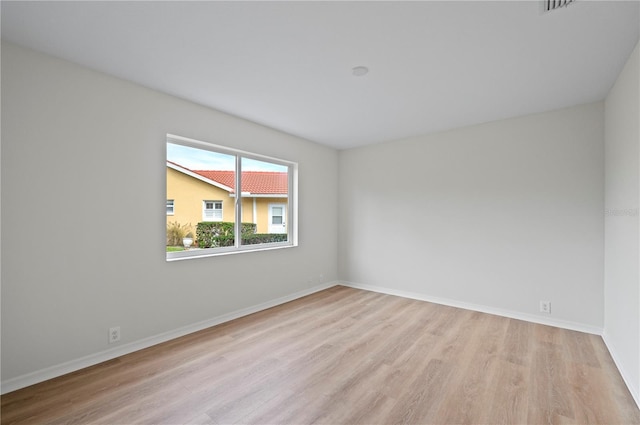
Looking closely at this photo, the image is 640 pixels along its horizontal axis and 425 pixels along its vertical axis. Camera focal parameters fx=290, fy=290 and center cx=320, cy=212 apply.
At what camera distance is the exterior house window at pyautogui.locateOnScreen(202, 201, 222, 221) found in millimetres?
3520

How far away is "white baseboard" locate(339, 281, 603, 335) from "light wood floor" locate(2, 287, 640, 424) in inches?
5.7

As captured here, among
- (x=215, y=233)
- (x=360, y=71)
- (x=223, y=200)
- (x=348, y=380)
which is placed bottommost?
(x=348, y=380)

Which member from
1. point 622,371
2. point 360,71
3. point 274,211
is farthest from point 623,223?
point 274,211

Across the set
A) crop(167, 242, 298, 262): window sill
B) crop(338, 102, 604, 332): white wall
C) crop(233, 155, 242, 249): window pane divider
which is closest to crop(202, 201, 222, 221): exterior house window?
crop(233, 155, 242, 249): window pane divider

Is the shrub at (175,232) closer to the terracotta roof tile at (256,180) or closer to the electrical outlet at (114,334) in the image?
the terracotta roof tile at (256,180)

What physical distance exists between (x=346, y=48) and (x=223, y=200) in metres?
2.38

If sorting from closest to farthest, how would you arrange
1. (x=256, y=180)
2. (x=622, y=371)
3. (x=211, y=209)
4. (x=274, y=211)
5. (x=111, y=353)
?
1. (x=622, y=371)
2. (x=111, y=353)
3. (x=211, y=209)
4. (x=256, y=180)
5. (x=274, y=211)

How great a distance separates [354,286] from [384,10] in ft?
14.0

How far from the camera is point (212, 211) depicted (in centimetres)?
359

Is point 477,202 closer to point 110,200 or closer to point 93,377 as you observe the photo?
point 110,200

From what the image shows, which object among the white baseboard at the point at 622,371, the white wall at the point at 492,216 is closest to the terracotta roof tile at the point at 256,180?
the white wall at the point at 492,216

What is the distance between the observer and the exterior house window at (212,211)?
3520 mm

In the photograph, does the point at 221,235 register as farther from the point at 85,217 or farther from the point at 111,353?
the point at 111,353

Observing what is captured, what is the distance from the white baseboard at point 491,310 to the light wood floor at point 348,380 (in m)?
0.15
